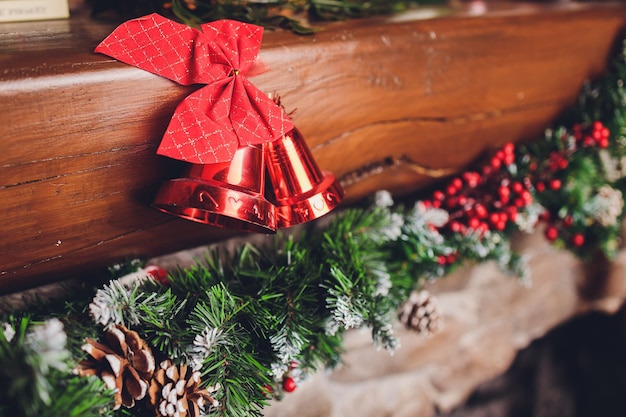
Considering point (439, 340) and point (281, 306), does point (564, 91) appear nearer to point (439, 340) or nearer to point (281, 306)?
point (439, 340)

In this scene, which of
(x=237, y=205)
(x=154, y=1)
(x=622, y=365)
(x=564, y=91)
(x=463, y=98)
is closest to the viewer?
(x=237, y=205)

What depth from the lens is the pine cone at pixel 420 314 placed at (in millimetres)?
877

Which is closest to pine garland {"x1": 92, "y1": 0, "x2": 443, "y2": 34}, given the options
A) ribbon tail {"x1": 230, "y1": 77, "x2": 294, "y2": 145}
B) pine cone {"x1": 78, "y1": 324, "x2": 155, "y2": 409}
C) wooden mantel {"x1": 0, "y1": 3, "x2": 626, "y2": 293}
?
wooden mantel {"x1": 0, "y1": 3, "x2": 626, "y2": 293}

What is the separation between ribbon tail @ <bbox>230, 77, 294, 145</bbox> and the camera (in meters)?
0.60

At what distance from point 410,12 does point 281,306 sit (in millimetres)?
575

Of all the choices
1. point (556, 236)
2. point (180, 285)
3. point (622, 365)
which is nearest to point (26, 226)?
point (180, 285)

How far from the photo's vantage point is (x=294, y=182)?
65cm

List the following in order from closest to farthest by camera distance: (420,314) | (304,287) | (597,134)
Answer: (304,287)
(420,314)
(597,134)

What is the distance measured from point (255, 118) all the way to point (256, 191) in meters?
0.08

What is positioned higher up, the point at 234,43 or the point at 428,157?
the point at 234,43

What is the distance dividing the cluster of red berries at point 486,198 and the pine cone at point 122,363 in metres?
0.54

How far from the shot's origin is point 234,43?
2.07 ft

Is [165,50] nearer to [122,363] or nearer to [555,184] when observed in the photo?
[122,363]

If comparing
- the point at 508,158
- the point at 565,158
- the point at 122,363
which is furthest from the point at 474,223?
the point at 122,363
